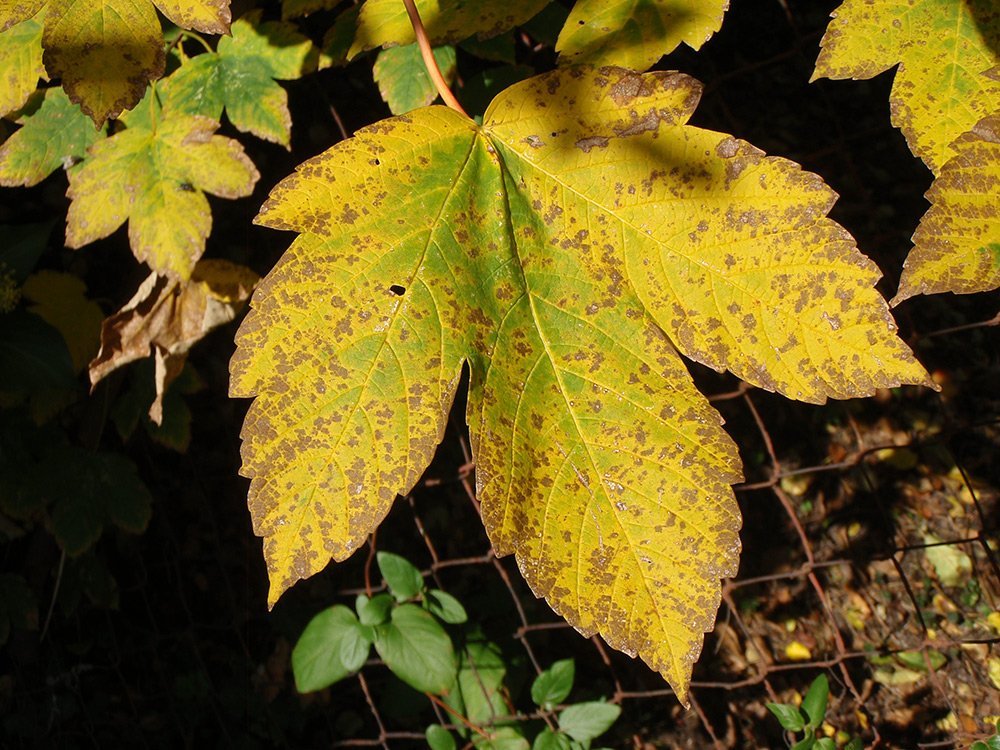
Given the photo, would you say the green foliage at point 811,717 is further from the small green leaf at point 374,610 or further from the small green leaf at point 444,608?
the small green leaf at point 374,610

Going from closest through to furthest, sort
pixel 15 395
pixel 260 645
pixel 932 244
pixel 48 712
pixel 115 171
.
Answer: pixel 932 244 < pixel 115 171 < pixel 15 395 < pixel 48 712 < pixel 260 645

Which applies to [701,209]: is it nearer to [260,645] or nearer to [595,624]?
[595,624]

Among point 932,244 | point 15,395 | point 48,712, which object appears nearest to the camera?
point 932,244

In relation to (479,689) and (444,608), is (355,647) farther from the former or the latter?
(479,689)

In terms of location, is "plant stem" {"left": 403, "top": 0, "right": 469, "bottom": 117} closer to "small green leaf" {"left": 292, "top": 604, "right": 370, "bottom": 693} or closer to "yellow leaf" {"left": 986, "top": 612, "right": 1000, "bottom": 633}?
"small green leaf" {"left": 292, "top": 604, "right": 370, "bottom": 693}

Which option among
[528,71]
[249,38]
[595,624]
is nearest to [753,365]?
[595,624]

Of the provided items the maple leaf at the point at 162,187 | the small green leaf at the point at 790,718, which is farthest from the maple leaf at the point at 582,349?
the small green leaf at the point at 790,718

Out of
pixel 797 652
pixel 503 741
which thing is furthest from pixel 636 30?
pixel 797 652
